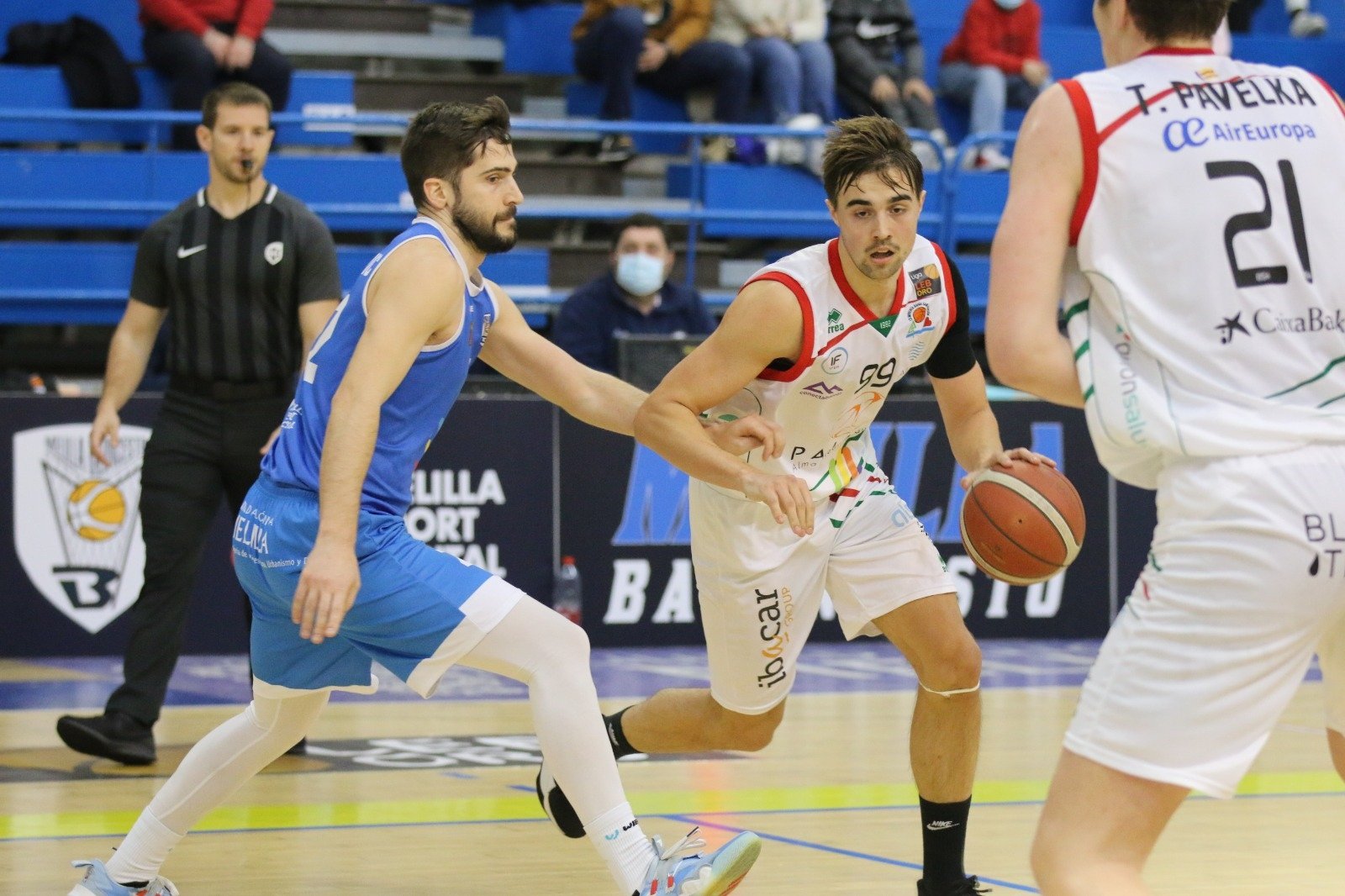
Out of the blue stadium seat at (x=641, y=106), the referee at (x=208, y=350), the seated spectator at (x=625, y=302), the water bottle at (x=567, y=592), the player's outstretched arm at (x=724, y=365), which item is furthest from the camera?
the blue stadium seat at (x=641, y=106)

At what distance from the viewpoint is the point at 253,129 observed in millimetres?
6711

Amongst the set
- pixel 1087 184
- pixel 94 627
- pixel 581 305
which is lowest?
pixel 94 627

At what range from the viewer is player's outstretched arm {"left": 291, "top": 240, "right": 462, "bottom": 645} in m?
3.91

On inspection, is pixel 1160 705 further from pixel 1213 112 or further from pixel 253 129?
pixel 253 129

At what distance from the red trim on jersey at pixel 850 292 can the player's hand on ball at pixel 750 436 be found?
40 cm

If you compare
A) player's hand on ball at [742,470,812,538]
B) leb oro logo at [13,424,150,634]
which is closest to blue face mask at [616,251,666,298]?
leb oro logo at [13,424,150,634]

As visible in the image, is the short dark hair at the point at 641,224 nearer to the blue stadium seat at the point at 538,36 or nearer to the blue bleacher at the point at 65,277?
the blue bleacher at the point at 65,277

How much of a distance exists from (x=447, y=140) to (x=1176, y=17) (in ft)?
6.16

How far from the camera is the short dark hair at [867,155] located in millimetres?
4598

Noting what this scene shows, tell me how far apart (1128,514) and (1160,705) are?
815 cm

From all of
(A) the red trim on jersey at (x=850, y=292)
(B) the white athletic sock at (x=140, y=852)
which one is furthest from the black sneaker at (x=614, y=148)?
(B) the white athletic sock at (x=140, y=852)

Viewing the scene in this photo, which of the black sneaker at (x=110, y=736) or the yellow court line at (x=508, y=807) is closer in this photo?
the yellow court line at (x=508, y=807)

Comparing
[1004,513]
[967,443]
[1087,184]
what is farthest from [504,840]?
[1087,184]

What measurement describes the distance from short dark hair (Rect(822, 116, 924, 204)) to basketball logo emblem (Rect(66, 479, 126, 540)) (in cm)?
541
